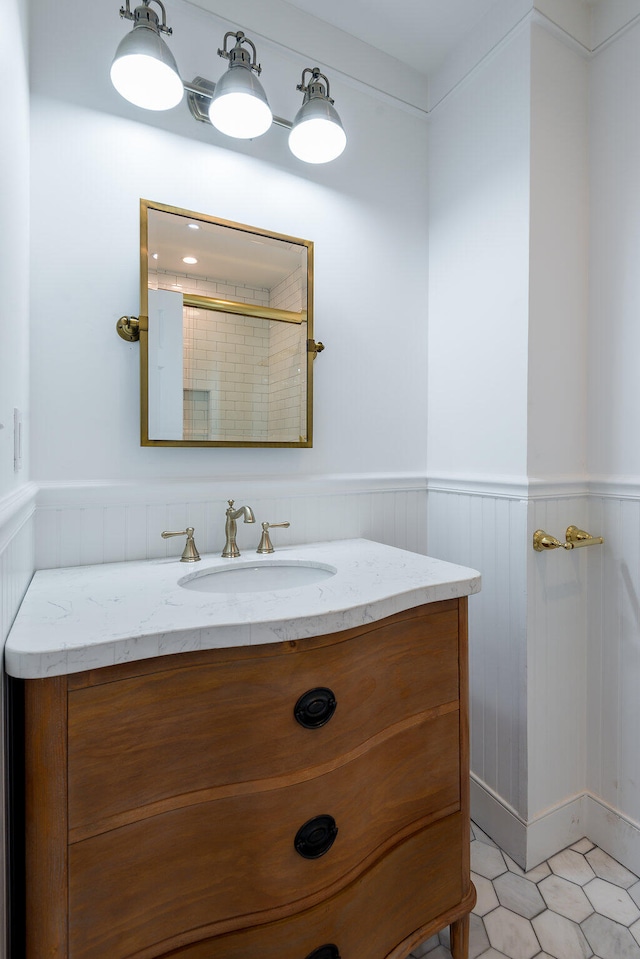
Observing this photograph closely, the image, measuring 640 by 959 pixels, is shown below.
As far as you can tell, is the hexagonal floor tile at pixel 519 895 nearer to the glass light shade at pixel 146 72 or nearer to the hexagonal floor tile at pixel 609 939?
the hexagonal floor tile at pixel 609 939

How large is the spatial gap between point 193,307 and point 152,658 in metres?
0.95

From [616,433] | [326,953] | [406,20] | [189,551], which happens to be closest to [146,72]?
[406,20]

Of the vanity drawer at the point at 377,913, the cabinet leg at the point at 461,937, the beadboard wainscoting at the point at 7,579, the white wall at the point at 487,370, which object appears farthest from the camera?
the white wall at the point at 487,370

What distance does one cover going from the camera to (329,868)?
88cm

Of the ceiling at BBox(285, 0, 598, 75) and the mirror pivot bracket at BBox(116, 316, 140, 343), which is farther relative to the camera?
the ceiling at BBox(285, 0, 598, 75)

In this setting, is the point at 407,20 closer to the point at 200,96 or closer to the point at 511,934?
the point at 200,96

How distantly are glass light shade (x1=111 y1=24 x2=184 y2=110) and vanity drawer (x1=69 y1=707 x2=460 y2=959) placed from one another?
60.6 inches

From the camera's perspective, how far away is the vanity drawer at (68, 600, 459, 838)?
71 cm

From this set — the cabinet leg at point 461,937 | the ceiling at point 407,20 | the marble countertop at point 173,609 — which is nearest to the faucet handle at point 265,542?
the marble countertop at point 173,609

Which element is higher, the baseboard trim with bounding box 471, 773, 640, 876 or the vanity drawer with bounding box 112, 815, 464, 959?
the vanity drawer with bounding box 112, 815, 464, 959

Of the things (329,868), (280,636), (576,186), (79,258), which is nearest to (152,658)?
(280,636)

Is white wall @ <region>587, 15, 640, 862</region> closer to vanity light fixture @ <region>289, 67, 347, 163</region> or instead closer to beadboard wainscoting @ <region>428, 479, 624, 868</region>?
beadboard wainscoting @ <region>428, 479, 624, 868</region>

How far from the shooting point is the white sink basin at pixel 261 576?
4.12ft

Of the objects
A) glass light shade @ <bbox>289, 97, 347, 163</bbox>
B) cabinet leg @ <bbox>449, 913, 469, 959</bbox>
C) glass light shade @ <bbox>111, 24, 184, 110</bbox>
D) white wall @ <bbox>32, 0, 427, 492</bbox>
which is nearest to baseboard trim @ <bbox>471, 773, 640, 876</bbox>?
cabinet leg @ <bbox>449, 913, 469, 959</bbox>
